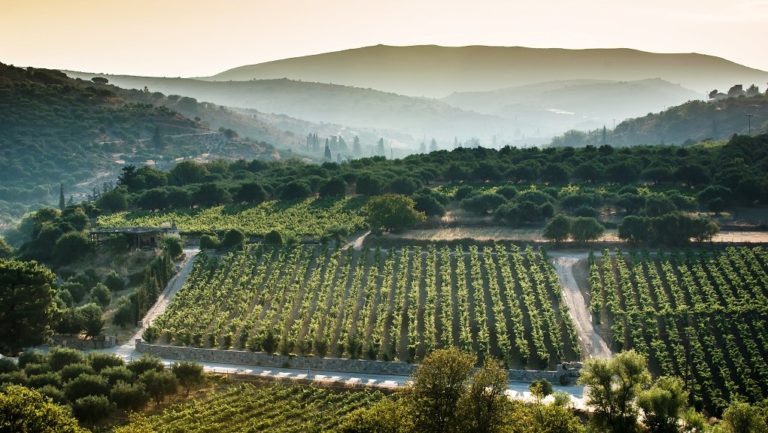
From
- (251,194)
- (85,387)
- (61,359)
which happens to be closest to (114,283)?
(61,359)

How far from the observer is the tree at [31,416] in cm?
3084

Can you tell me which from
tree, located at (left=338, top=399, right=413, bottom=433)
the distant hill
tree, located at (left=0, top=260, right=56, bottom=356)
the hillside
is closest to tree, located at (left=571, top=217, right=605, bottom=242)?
tree, located at (left=338, top=399, right=413, bottom=433)

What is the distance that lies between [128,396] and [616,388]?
2310cm

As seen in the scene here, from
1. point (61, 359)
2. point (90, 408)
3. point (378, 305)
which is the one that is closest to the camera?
point (90, 408)

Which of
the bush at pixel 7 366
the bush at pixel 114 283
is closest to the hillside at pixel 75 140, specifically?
the bush at pixel 114 283

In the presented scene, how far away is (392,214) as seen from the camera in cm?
6700

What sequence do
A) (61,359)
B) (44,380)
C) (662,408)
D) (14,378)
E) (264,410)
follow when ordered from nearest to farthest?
(662,408) → (14,378) → (264,410) → (44,380) → (61,359)

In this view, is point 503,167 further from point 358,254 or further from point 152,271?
point 152,271

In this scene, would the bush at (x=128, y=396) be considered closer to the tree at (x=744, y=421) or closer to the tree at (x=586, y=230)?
the tree at (x=744, y=421)

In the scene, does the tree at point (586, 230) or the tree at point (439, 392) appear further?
the tree at point (586, 230)

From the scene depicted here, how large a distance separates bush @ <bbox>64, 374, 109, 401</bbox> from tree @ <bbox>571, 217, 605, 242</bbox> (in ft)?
122

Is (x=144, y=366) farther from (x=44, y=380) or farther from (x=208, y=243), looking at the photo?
(x=208, y=243)

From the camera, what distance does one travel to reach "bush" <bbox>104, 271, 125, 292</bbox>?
6128 cm

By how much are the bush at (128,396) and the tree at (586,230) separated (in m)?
35.6
